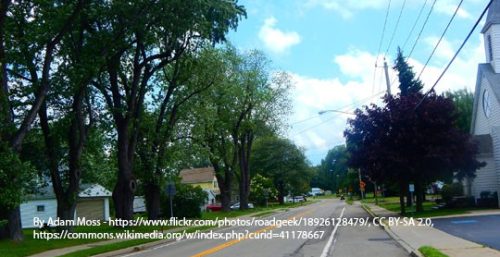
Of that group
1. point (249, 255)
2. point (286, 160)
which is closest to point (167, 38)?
point (249, 255)

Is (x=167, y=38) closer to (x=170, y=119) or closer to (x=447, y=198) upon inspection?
(x=170, y=119)

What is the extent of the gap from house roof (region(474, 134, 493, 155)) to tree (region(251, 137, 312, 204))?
59540mm

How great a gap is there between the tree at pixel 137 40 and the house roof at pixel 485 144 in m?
20.2

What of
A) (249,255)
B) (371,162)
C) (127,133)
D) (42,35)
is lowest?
(249,255)

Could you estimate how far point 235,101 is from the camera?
57469mm

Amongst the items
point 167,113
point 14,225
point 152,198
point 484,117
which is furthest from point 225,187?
point 14,225

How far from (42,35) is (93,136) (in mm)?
10130

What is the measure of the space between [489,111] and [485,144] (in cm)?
238

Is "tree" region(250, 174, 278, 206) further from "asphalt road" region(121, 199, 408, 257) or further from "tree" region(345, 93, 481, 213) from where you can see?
"asphalt road" region(121, 199, 408, 257)

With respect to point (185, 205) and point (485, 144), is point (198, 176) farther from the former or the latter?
point (485, 144)

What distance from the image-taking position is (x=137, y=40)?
98.5ft

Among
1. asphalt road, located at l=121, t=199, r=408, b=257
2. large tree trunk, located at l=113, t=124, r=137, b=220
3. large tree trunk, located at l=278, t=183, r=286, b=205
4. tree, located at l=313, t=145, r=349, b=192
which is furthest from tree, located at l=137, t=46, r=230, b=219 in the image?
tree, located at l=313, t=145, r=349, b=192

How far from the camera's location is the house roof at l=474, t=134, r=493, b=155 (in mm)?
39312

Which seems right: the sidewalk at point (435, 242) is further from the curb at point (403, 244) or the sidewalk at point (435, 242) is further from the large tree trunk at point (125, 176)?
the large tree trunk at point (125, 176)
